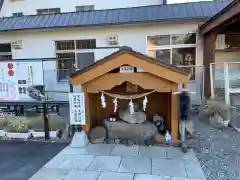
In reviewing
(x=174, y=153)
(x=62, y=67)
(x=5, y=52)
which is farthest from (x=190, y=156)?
(x=5, y=52)

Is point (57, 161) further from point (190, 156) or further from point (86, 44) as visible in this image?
point (86, 44)

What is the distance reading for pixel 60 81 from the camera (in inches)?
355

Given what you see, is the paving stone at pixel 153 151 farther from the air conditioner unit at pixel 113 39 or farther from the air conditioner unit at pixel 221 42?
the air conditioner unit at pixel 221 42

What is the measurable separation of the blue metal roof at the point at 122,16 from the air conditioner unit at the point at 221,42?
1033 mm

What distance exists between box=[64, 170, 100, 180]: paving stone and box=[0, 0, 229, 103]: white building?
13.1ft

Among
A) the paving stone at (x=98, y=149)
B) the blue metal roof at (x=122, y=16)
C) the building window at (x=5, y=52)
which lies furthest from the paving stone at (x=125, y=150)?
the building window at (x=5, y=52)

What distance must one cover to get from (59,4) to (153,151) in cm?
912

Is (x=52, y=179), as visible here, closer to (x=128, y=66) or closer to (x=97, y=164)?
(x=97, y=164)

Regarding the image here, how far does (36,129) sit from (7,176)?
1953mm

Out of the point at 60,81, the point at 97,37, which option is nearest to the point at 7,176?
the point at 60,81

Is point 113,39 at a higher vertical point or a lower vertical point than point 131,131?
higher

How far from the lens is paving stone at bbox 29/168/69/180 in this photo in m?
3.54

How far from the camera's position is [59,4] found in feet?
35.9

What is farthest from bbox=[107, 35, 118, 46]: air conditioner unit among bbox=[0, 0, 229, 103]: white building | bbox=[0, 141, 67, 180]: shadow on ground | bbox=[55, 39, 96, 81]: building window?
bbox=[0, 141, 67, 180]: shadow on ground
